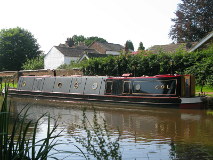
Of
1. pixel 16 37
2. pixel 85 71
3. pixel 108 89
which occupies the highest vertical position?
pixel 16 37

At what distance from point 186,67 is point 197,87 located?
1671 mm

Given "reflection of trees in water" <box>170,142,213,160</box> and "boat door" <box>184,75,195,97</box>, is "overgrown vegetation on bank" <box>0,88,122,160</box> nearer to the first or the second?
"reflection of trees in water" <box>170,142,213,160</box>

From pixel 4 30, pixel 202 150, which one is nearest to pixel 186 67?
pixel 202 150

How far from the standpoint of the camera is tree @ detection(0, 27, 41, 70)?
140 ft

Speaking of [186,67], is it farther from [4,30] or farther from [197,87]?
[4,30]

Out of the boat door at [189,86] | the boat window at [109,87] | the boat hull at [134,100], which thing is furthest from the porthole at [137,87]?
the boat door at [189,86]

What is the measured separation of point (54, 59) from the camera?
37.7 meters

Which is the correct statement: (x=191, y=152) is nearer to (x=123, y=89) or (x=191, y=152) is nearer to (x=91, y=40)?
(x=123, y=89)

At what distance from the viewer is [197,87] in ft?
54.1

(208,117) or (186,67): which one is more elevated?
(186,67)

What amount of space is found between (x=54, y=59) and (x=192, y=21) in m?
19.0

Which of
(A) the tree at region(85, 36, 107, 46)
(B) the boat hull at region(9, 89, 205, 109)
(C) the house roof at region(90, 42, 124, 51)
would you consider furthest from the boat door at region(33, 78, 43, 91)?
(A) the tree at region(85, 36, 107, 46)

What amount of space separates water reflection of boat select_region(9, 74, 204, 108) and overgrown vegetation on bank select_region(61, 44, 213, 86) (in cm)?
188

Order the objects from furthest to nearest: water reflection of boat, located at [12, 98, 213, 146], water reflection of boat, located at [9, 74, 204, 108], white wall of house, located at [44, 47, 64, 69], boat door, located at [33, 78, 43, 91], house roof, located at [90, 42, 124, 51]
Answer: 1. house roof, located at [90, 42, 124, 51]
2. white wall of house, located at [44, 47, 64, 69]
3. boat door, located at [33, 78, 43, 91]
4. water reflection of boat, located at [9, 74, 204, 108]
5. water reflection of boat, located at [12, 98, 213, 146]
